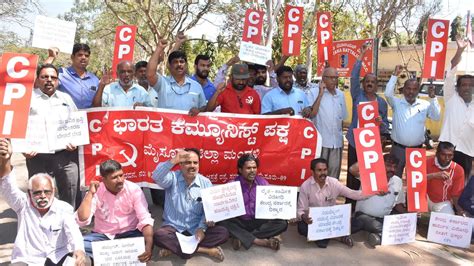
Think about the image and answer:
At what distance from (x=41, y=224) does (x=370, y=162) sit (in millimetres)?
3293

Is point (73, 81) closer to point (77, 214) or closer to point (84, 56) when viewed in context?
point (84, 56)

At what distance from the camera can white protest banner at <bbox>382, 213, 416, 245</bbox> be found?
4.83 metres

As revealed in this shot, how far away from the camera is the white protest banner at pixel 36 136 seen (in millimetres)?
4371

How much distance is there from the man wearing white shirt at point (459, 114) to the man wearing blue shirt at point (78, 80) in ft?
14.9

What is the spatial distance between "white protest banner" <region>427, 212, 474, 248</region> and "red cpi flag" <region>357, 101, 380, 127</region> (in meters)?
1.27

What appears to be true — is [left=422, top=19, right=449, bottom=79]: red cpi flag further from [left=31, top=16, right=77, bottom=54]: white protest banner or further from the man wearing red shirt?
[left=31, top=16, right=77, bottom=54]: white protest banner

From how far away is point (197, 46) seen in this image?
2962cm

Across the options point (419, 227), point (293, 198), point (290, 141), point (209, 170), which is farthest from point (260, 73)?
point (419, 227)

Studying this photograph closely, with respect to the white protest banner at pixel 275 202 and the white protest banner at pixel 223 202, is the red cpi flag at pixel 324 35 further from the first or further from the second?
the white protest banner at pixel 223 202

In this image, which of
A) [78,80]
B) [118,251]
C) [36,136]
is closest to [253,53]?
[78,80]

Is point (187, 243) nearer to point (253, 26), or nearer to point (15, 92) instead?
point (15, 92)

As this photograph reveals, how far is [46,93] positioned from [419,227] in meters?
4.79

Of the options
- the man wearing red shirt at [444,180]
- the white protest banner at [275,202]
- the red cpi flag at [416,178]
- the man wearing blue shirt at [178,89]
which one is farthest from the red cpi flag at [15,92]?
the man wearing red shirt at [444,180]

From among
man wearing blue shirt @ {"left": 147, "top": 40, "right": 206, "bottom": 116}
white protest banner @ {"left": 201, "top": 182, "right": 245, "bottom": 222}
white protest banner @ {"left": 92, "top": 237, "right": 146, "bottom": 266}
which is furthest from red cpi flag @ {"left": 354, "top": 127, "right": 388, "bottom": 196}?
white protest banner @ {"left": 92, "top": 237, "right": 146, "bottom": 266}
